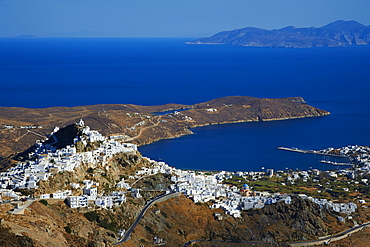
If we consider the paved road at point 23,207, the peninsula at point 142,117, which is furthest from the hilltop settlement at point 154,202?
the peninsula at point 142,117

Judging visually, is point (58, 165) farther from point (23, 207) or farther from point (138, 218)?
point (23, 207)

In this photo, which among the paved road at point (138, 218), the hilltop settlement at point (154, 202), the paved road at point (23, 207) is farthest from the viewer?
the paved road at point (138, 218)

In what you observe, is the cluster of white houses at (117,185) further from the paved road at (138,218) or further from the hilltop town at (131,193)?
the paved road at (138,218)

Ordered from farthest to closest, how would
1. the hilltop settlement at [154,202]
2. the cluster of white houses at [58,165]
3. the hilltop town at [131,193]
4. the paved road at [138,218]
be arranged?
the cluster of white houses at [58,165]
the hilltop town at [131,193]
the paved road at [138,218]
the hilltop settlement at [154,202]

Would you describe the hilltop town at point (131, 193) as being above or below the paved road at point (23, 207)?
below

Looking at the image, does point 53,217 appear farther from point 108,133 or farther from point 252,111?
point 252,111

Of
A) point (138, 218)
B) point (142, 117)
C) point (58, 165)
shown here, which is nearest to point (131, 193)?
point (138, 218)

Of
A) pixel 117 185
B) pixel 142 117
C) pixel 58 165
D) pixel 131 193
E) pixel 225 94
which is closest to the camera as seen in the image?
pixel 58 165

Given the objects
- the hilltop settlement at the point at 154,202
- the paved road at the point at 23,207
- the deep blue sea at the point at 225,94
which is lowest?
the deep blue sea at the point at 225,94

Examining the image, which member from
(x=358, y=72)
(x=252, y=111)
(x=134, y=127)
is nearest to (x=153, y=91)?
(x=252, y=111)

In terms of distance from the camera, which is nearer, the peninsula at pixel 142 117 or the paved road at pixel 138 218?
the paved road at pixel 138 218
